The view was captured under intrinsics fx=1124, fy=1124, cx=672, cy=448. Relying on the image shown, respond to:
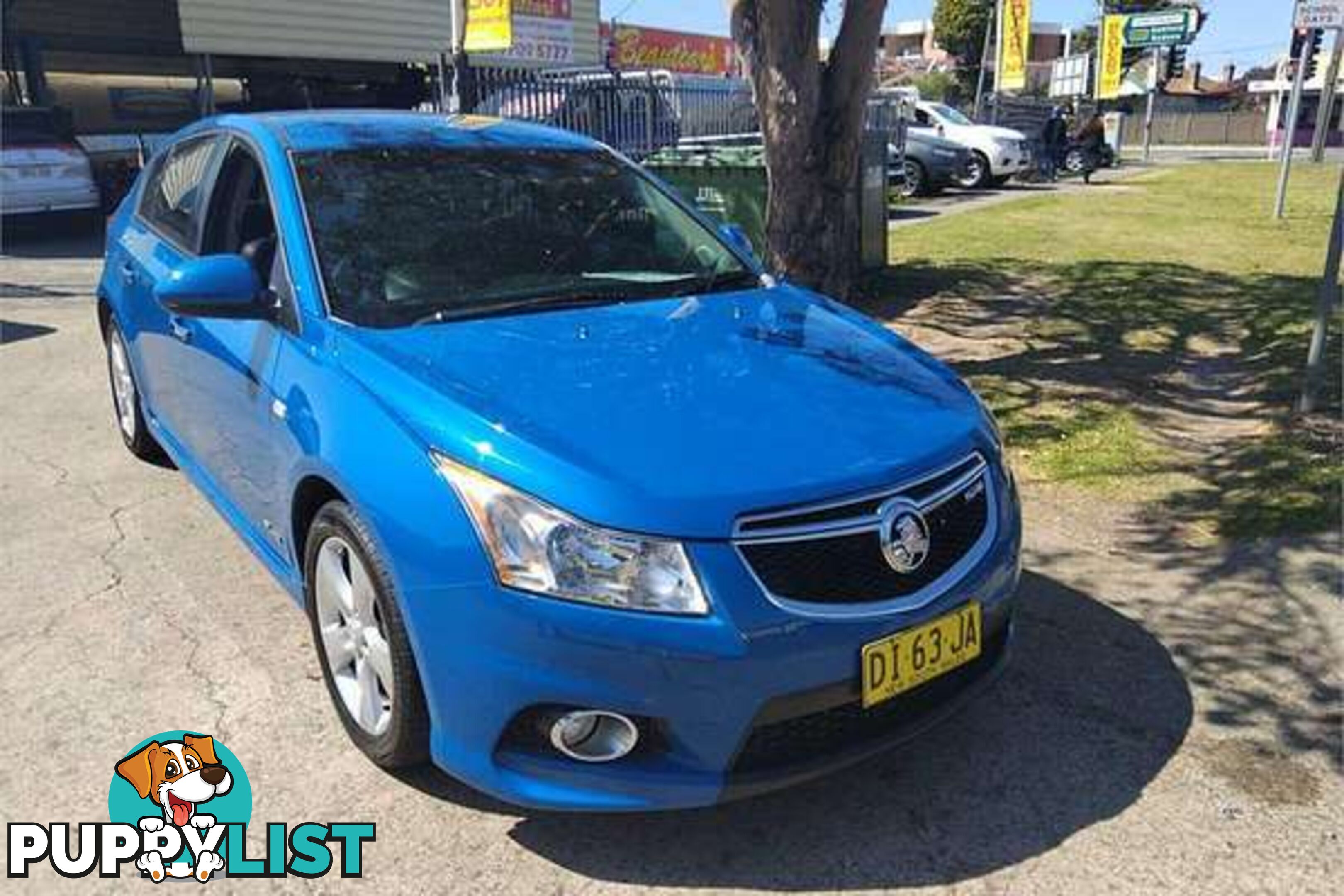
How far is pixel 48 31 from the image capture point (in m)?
20.5

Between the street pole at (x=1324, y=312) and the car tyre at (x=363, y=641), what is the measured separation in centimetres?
469

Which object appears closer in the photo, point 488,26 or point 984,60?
point 488,26

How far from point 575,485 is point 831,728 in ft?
2.72

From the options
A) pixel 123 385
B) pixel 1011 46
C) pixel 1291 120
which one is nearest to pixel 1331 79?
pixel 1291 120

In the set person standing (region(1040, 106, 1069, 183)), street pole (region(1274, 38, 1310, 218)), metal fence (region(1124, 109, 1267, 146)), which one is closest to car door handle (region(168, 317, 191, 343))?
street pole (region(1274, 38, 1310, 218))

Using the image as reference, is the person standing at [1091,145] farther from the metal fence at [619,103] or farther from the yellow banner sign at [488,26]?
the yellow banner sign at [488,26]

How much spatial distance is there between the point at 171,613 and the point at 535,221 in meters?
1.90

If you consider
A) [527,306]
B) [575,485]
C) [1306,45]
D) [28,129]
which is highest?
[1306,45]

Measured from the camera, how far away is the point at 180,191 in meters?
4.70

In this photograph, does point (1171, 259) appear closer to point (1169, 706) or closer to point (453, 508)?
point (1169, 706)

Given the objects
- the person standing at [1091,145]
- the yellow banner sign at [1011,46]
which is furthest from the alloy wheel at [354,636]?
the yellow banner sign at [1011,46]

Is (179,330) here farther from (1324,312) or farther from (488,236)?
(1324,312)

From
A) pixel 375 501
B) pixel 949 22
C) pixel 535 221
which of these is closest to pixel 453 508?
pixel 375 501

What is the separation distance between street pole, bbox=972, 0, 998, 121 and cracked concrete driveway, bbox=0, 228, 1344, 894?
84.8ft
